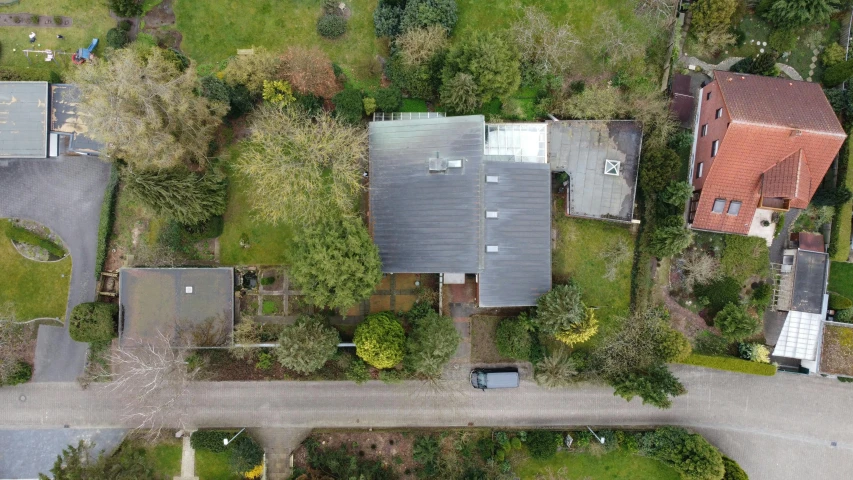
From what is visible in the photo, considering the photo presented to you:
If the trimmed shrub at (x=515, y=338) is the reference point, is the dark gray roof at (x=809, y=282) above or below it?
above

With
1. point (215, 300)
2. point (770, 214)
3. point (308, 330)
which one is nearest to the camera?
point (308, 330)

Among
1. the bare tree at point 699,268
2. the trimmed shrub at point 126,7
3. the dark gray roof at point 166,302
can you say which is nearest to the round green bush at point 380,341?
the dark gray roof at point 166,302

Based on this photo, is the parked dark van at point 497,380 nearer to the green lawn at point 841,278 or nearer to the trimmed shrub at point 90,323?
the green lawn at point 841,278

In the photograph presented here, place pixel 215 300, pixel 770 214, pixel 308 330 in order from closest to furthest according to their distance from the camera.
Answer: pixel 308 330 → pixel 215 300 → pixel 770 214

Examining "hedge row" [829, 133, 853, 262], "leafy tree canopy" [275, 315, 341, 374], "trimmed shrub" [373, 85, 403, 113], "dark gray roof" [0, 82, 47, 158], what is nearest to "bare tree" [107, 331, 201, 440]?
"leafy tree canopy" [275, 315, 341, 374]

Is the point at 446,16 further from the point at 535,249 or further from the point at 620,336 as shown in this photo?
the point at 620,336

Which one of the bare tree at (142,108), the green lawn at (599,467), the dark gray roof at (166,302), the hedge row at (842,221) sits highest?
the bare tree at (142,108)

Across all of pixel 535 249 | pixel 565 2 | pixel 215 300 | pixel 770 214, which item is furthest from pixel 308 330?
pixel 770 214
